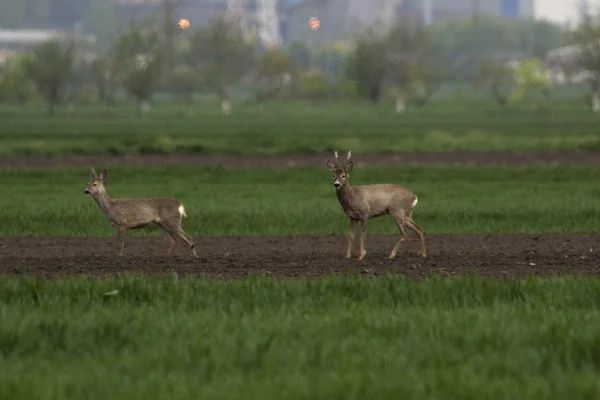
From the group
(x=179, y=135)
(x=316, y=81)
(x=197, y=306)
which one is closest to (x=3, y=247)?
(x=197, y=306)

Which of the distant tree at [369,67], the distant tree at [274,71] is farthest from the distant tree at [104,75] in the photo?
the distant tree at [369,67]

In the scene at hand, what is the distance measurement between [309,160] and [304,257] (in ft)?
90.7

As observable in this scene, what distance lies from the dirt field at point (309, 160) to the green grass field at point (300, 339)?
2879 centimetres

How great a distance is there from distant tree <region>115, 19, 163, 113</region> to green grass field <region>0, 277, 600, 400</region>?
111 metres

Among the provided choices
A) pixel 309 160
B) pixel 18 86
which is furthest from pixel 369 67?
pixel 309 160

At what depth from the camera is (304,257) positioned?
22.0 meters

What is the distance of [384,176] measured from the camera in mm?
40125

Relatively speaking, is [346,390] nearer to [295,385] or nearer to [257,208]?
[295,385]

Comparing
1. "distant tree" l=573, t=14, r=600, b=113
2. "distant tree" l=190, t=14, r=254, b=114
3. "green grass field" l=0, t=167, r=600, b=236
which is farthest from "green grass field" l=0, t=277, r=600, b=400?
"distant tree" l=190, t=14, r=254, b=114

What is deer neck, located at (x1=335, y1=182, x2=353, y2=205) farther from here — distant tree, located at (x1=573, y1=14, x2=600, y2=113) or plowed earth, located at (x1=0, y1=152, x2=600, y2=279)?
distant tree, located at (x1=573, y1=14, x2=600, y2=113)

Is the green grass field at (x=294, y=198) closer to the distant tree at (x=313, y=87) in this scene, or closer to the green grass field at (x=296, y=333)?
the green grass field at (x=296, y=333)

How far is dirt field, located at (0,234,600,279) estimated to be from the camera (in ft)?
65.8

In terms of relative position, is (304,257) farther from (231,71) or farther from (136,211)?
(231,71)

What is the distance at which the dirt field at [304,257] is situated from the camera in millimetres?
20062
